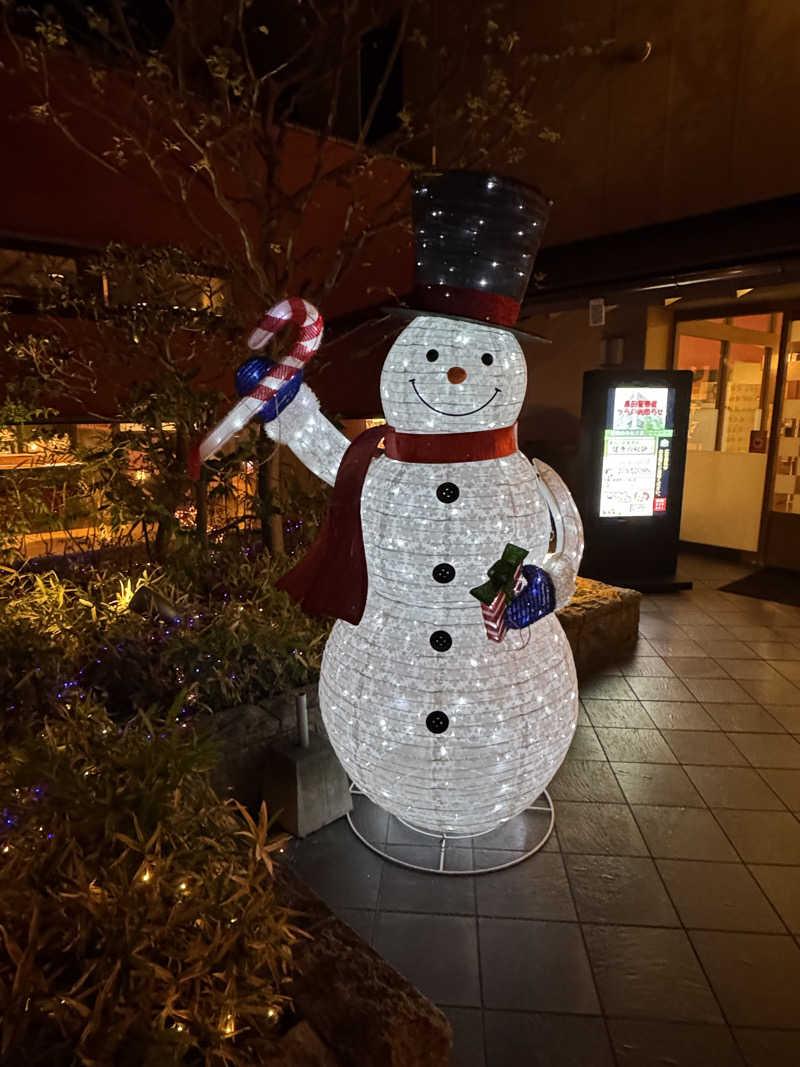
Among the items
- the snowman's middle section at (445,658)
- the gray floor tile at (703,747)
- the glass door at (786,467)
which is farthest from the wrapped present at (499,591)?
the glass door at (786,467)

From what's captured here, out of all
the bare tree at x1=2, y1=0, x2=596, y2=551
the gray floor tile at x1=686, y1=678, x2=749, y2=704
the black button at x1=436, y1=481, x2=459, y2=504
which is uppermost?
the bare tree at x1=2, y1=0, x2=596, y2=551

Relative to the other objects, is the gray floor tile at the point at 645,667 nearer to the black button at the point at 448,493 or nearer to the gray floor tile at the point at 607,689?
the gray floor tile at the point at 607,689

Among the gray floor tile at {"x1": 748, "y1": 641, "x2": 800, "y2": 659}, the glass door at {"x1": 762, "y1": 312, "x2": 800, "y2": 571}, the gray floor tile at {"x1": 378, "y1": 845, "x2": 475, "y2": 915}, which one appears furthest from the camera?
the glass door at {"x1": 762, "y1": 312, "x2": 800, "y2": 571}

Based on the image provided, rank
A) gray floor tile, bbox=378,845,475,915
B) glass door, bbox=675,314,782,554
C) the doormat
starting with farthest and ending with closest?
glass door, bbox=675,314,782,554
the doormat
gray floor tile, bbox=378,845,475,915

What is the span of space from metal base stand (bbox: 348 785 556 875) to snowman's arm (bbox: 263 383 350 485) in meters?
1.46

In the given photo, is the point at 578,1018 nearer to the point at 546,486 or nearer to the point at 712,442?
the point at 546,486

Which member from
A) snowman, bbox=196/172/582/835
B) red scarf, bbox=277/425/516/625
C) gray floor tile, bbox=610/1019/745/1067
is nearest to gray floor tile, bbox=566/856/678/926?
gray floor tile, bbox=610/1019/745/1067

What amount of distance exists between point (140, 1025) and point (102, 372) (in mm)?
5109

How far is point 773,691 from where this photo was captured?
4367 millimetres

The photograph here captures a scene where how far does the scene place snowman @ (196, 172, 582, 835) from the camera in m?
2.03

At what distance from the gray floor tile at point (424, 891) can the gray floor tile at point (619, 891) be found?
0.41 m

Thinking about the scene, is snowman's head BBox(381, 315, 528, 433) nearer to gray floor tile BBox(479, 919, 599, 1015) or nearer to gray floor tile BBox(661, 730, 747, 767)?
gray floor tile BBox(479, 919, 599, 1015)

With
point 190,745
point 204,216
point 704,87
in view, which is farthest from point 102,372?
point 704,87

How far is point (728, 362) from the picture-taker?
7996 mm
